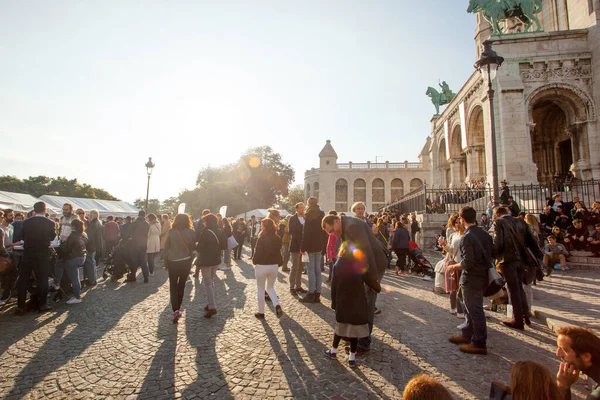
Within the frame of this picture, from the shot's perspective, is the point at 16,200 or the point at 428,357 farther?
the point at 16,200

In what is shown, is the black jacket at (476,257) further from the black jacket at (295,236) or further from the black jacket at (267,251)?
the black jacket at (295,236)

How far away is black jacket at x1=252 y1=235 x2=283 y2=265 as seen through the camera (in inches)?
205

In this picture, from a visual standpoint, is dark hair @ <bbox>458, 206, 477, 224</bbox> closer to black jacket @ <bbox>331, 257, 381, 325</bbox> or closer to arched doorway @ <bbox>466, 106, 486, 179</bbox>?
black jacket @ <bbox>331, 257, 381, 325</bbox>

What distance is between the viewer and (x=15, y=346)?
13.3 feet

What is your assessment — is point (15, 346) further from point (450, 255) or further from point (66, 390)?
point (450, 255)

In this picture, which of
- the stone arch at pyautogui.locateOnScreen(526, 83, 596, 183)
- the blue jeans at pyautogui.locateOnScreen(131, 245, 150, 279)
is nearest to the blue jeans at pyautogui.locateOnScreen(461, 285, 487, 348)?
the blue jeans at pyautogui.locateOnScreen(131, 245, 150, 279)

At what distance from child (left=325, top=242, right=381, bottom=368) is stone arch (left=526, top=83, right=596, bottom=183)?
53.3 feet

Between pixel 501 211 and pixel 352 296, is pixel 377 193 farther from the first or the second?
pixel 352 296

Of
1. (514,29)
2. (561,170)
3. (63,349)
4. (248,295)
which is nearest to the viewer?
(63,349)

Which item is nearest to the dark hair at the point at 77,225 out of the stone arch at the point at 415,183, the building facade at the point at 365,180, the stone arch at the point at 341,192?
the building facade at the point at 365,180

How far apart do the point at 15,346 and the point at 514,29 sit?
2985cm

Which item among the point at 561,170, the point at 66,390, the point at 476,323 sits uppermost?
the point at 561,170

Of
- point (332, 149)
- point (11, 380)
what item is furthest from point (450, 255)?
point (332, 149)

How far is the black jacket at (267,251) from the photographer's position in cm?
521
